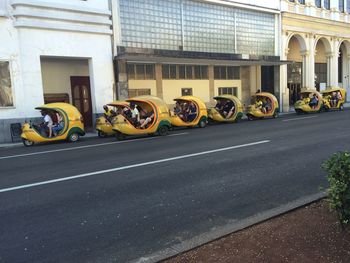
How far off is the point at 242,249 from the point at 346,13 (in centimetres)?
3490

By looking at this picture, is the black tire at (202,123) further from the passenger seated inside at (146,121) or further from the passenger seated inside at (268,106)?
the passenger seated inside at (268,106)

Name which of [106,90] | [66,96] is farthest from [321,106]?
[66,96]

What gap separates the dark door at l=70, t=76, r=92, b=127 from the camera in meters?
19.5

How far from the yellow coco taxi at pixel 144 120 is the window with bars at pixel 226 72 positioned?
10670mm

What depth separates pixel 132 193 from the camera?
590cm

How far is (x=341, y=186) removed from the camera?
343 centimetres

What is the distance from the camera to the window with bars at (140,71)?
19828 millimetres

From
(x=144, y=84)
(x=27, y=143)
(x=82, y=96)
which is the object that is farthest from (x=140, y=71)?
(x=27, y=143)

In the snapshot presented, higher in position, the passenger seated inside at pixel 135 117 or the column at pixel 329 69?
the column at pixel 329 69

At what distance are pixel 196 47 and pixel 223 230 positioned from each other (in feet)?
61.2

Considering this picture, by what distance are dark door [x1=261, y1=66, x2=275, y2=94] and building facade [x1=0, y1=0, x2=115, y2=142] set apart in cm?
1384

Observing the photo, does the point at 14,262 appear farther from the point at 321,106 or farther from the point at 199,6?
the point at 321,106

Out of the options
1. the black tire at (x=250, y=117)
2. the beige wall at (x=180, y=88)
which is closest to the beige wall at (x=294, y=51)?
the beige wall at (x=180, y=88)

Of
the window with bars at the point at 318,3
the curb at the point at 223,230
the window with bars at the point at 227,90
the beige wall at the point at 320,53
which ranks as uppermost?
the window with bars at the point at 318,3
